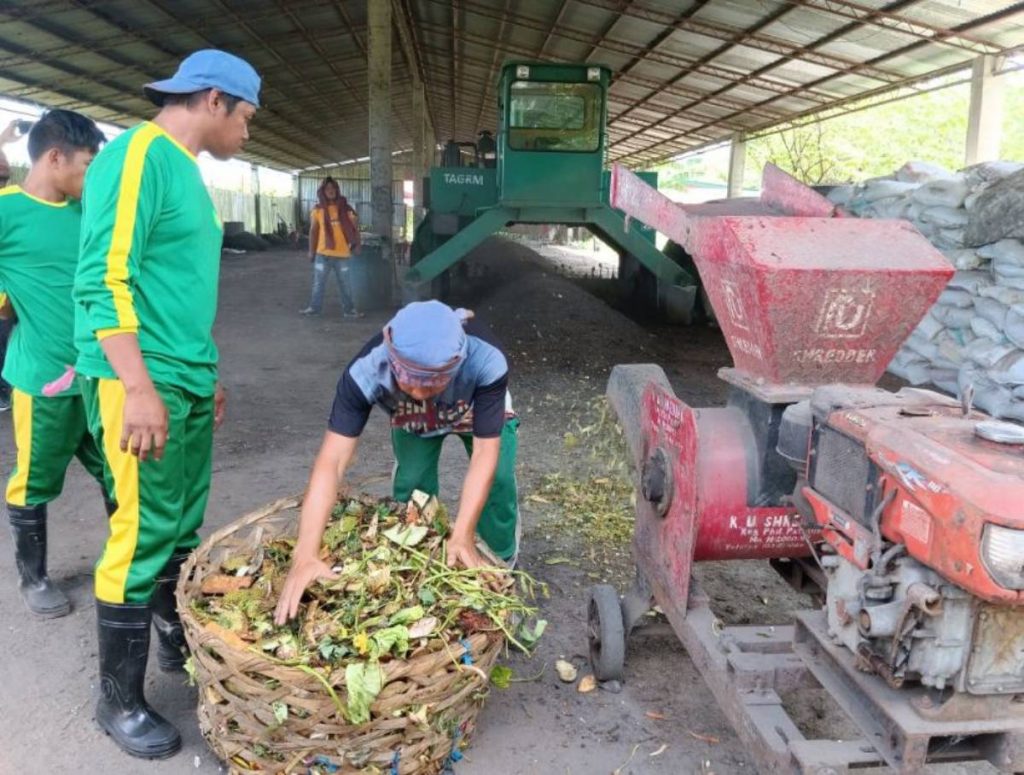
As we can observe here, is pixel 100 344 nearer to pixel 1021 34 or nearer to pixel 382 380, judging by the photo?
pixel 382 380

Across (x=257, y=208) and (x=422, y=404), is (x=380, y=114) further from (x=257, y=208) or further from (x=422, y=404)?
(x=257, y=208)

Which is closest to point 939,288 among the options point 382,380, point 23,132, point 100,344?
point 382,380

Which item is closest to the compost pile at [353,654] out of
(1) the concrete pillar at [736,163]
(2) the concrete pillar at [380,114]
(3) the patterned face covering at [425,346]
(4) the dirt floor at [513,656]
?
(4) the dirt floor at [513,656]

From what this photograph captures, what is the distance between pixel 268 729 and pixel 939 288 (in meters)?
2.15

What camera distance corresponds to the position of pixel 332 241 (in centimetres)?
1052

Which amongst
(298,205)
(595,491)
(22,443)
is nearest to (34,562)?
(22,443)

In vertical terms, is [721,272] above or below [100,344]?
above

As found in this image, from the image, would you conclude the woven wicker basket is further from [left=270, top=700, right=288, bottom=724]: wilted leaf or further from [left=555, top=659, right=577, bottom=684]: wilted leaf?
[left=555, top=659, right=577, bottom=684]: wilted leaf

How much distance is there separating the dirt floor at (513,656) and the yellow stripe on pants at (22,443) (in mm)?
482

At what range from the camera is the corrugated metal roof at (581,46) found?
34.1ft

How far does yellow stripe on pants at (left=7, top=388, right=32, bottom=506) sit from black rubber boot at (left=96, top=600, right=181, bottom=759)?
949 mm

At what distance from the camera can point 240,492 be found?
14.9 ft

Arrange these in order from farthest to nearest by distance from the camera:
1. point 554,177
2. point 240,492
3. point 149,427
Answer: point 554,177 < point 240,492 < point 149,427

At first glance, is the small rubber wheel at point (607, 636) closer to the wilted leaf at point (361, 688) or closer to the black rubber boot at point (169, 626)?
the wilted leaf at point (361, 688)
